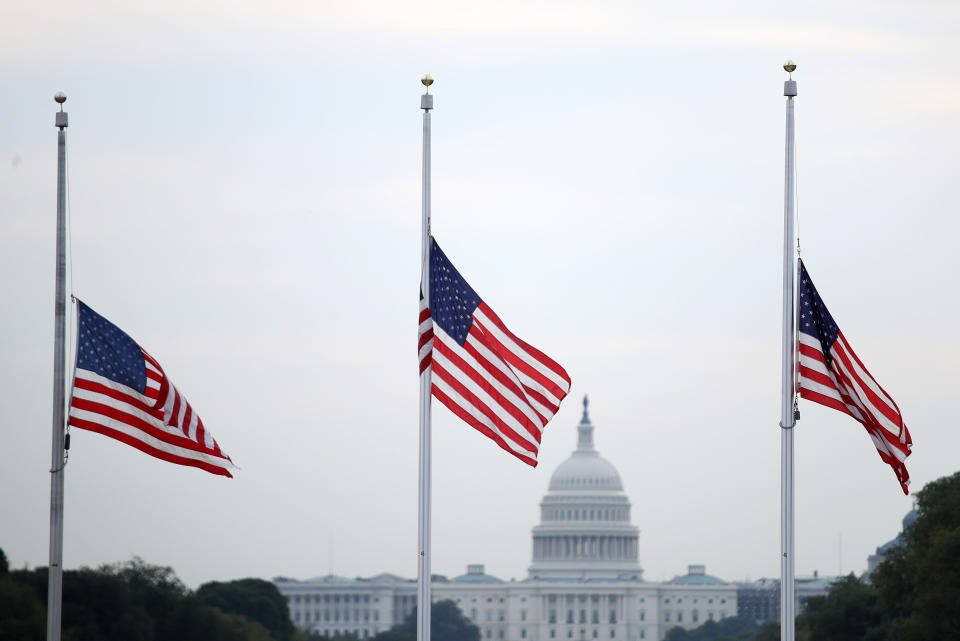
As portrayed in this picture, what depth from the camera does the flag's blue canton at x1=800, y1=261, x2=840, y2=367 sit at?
4481 cm

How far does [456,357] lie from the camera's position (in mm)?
42844

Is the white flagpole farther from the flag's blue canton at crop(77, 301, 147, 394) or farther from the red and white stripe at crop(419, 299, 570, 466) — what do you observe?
the flag's blue canton at crop(77, 301, 147, 394)

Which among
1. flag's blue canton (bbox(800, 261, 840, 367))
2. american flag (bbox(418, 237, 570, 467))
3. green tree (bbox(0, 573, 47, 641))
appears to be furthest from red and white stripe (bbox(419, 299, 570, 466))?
green tree (bbox(0, 573, 47, 641))

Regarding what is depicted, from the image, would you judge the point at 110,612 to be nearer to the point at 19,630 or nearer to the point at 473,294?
the point at 19,630

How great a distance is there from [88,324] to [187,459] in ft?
9.91

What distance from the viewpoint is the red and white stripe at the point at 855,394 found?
145 ft

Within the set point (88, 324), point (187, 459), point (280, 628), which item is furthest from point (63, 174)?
point (280, 628)

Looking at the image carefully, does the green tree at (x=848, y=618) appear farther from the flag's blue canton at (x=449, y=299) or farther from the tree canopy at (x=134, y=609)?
the flag's blue canton at (x=449, y=299)

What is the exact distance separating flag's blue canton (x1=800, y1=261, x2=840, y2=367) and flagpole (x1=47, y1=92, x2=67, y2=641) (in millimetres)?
13316

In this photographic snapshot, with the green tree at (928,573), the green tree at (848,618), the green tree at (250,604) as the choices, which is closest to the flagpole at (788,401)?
the green tree at (928,573)

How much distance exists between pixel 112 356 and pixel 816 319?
12.6 m

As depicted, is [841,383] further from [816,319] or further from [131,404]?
[131,404]

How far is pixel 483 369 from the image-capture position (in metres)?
42.6

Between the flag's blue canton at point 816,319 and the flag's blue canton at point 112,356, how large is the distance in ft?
39.0
